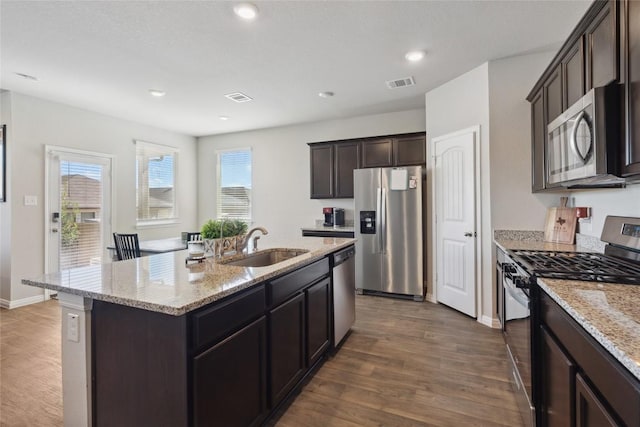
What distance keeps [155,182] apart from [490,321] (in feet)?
18.6

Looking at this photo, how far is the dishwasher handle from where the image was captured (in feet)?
8.71

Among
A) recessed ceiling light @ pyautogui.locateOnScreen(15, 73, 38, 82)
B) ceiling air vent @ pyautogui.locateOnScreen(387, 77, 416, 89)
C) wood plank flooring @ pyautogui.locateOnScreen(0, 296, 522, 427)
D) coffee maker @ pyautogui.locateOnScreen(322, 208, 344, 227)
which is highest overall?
ceiling air vent @ pyautogui.locateOnScreen(387, 77, 416, 89)

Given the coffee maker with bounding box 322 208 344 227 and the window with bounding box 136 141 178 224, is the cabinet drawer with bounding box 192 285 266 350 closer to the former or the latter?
the coffee maker with bounding box 322 208 344 227

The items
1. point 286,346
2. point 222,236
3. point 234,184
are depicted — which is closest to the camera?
point 286,346

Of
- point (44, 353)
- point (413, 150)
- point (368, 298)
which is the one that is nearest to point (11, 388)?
point (44, 353)

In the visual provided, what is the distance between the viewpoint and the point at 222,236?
2230 millimetres

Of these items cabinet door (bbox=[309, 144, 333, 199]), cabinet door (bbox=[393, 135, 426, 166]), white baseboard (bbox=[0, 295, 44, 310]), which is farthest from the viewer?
cabinet door (bbox=[309, 144, 333, 199])

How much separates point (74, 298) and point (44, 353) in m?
1.99

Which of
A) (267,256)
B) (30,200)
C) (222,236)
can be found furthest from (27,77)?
(267,256)

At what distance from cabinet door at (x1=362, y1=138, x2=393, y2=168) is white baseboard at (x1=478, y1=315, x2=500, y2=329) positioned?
236cm

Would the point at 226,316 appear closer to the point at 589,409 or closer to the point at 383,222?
the point at 589,409

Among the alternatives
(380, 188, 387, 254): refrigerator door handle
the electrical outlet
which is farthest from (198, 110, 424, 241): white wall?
the electrical outlet

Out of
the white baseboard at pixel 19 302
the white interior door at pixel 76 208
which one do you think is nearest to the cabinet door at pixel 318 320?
the white interior door at pixel 76 208

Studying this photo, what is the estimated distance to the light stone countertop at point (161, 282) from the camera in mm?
1240
